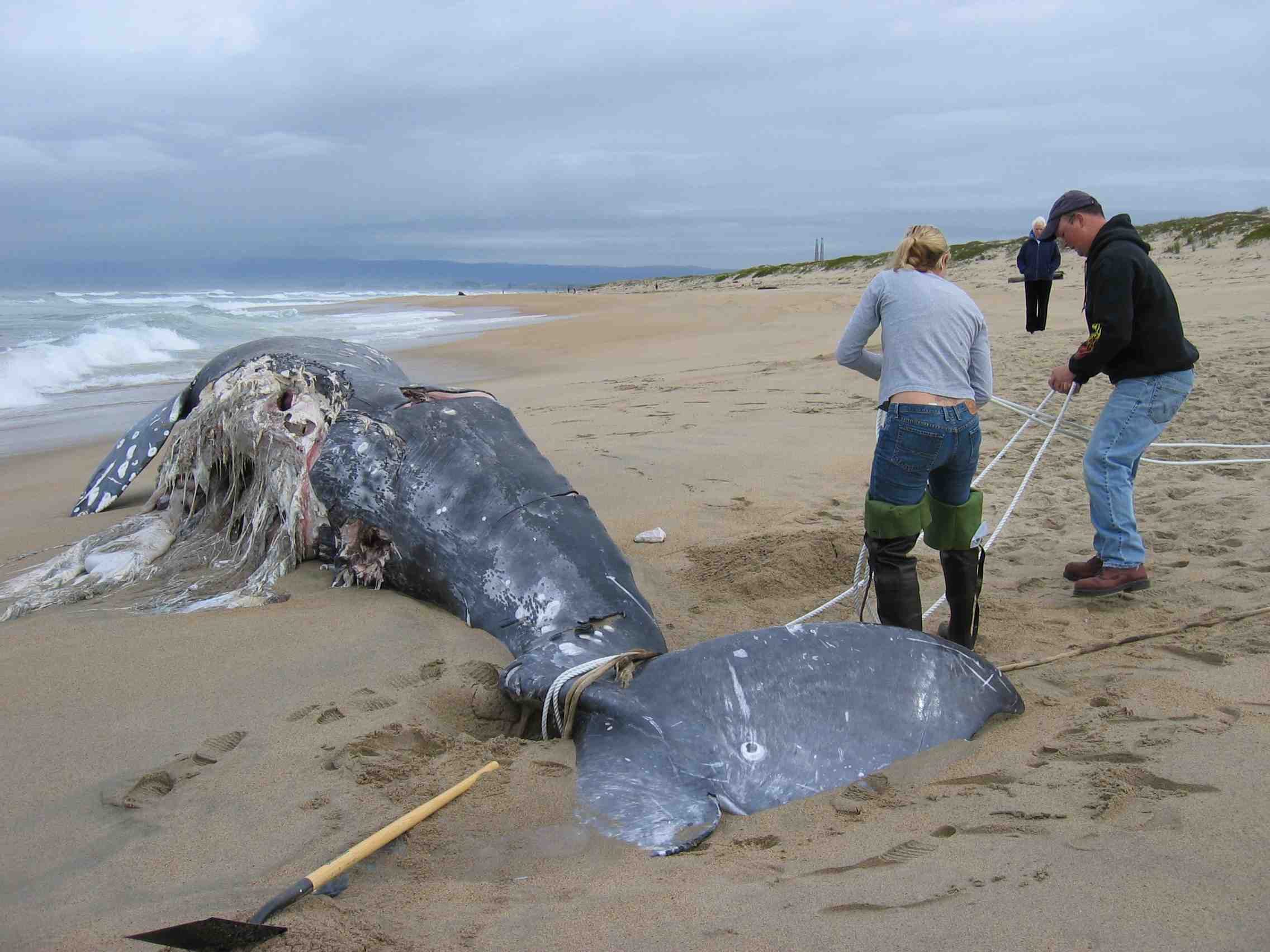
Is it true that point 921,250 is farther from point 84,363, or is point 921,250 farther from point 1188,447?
point 84,363

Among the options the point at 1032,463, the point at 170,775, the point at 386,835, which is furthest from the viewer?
the point at 1032,463

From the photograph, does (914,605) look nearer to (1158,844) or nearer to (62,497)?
(1158,844)

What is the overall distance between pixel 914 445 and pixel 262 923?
265cm

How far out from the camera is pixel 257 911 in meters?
2.11

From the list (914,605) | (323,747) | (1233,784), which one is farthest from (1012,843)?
(323,747)

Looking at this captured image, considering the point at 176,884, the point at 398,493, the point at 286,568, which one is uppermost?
the point at 398,493

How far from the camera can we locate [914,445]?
3572mm

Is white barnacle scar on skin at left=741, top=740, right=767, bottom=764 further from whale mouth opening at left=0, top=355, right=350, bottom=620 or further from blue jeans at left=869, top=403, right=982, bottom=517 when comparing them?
whale mouth opening at left=0, top=355, right=350, bottom=620

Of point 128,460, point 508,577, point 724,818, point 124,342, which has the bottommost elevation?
point 724,818

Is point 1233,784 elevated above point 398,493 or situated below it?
below

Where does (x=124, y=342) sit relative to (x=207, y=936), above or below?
above

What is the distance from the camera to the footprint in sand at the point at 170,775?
2.73m

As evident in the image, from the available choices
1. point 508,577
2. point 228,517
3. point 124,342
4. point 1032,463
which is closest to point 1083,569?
point 1032,463

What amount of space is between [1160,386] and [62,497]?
712 cm
